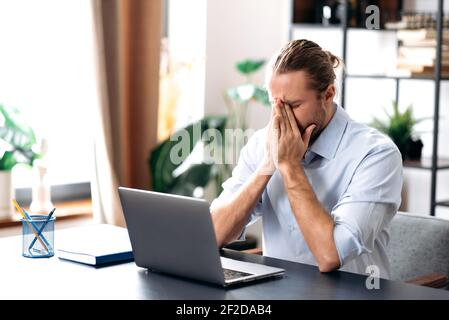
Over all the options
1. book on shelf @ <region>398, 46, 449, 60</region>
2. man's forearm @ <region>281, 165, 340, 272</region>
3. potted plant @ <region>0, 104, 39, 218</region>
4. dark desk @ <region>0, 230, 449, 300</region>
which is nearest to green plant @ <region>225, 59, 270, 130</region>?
book on shelf @ <region>398, 46, 449, 60</region>

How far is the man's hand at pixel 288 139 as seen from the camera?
6.83ft

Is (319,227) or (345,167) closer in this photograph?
(319,227)

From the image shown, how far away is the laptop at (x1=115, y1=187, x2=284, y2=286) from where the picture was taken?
1.70 m

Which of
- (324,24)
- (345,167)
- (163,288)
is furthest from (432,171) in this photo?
(163,288)

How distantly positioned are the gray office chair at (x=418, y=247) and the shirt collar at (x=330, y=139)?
405 millimetres

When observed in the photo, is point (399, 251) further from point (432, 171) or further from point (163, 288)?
point (432, 171)

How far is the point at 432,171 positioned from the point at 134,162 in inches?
56.7

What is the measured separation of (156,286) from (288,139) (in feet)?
1.93

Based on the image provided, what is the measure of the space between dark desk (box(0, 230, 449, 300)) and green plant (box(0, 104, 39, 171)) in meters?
1.55

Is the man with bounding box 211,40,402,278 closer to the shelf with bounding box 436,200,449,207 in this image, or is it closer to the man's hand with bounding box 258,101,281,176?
the man's hand with bounding box 258,101,281,176

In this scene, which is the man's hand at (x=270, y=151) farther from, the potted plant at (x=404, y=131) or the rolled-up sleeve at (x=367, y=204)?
the potted plant at (x=404, y=131)

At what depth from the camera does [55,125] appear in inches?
153

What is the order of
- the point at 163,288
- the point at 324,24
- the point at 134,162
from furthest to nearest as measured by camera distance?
1. the point at 324,24
2. the point at 134,162
3. the point at 163,288

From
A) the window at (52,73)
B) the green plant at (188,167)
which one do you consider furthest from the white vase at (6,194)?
the green plant at (188,167)
